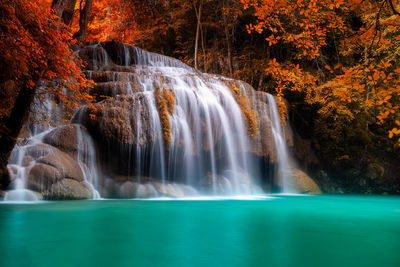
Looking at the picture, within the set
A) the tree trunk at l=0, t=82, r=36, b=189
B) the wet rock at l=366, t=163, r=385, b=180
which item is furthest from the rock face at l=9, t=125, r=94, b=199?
the wet rock at l=366, t=163, r=385, b=180

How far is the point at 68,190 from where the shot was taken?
22.9 ft

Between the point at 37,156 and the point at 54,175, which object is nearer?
the point at 54,175

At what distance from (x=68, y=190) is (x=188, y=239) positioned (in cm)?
459

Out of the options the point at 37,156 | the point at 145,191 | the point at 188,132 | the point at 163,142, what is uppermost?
the point at 188,132

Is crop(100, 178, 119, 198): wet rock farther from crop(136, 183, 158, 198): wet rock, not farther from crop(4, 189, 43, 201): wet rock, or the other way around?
crop(4, 189, 43, 201): wet rock

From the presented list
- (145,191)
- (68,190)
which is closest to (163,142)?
(145,191)

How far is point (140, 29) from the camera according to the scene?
19.7 meters

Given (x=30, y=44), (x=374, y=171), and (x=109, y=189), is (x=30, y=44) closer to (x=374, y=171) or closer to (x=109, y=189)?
(x=109, y=189)

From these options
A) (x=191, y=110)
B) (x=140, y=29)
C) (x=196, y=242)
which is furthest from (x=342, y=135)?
(x=140, y=29)

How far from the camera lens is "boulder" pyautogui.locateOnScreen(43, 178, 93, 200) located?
6770mm

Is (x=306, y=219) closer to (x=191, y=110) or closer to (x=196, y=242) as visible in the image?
(x=196, y=242)

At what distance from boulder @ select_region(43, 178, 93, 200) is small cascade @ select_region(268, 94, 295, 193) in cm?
706

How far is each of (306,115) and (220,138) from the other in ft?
20.5

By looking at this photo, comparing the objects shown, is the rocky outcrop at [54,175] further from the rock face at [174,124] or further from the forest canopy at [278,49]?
the forest canopy at [278,49]
